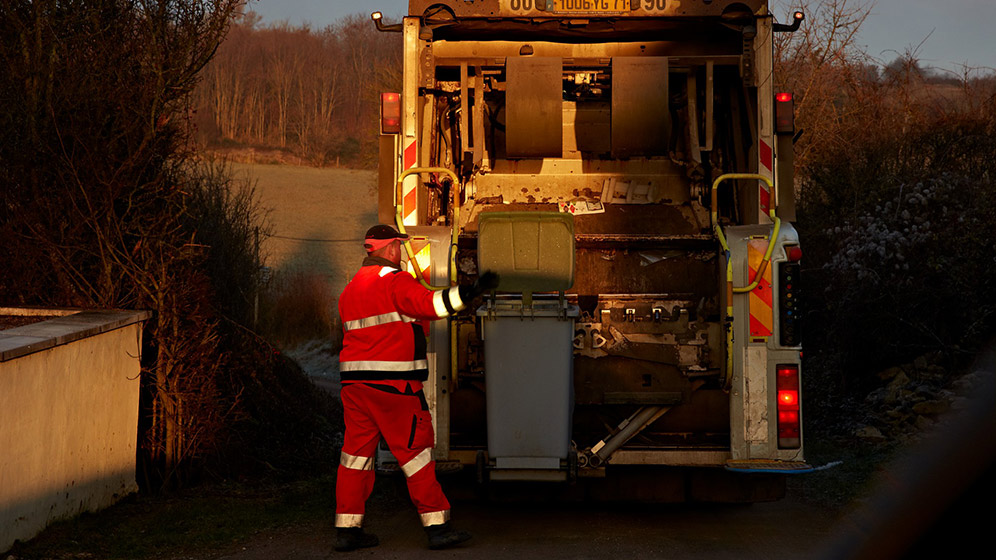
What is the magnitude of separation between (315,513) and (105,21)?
363 cm

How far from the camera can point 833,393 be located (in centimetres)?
948

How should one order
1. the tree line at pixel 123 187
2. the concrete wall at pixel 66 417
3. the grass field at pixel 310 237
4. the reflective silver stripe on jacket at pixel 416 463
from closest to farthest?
the concrete wall at pixel 66 417 < the reflective silver stripe on jacket at pixel 416 463 < the tree line at pixel 123 187 < the grass field at pixel 310 237

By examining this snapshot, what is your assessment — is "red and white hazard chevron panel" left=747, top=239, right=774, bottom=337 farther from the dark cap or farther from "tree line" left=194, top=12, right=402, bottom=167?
"tree line" left=194, top=12, right=402, bottom=167

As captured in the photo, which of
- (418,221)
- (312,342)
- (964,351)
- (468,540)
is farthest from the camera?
(312,342)

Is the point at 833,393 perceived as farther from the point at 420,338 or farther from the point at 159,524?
the point at 159,524

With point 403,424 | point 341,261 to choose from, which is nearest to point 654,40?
point 403,424

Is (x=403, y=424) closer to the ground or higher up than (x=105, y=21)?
closer to the ground

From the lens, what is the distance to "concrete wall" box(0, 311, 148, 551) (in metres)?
5.04

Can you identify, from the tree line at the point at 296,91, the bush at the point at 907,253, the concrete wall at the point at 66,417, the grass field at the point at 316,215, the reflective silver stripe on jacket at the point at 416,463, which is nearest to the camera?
the concrete wall at the point at 66,417

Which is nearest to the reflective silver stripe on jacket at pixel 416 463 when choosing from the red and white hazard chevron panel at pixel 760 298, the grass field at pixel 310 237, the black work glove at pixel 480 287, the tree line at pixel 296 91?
the black work glove at pixel 480 287

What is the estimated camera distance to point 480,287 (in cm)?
510

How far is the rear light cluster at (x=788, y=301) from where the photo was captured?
5465mm

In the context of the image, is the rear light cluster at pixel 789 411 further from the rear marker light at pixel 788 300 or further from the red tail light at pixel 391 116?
the red tail light at pixel 391 116

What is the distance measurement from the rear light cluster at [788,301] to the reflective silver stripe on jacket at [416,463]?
195 cm
